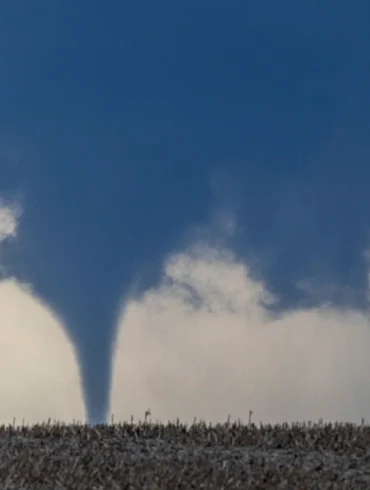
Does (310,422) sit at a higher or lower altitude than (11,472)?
higher

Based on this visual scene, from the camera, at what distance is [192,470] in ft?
35.6

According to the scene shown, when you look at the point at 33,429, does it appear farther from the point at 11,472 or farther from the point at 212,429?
the point at 11,472

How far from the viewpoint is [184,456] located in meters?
11.8

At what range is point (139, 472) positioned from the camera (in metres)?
10.7

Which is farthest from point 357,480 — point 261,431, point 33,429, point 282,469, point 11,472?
point 33,429

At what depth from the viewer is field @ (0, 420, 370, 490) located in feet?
34.0

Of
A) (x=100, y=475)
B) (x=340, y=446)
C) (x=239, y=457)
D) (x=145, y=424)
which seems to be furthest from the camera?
(x=145, y=424)

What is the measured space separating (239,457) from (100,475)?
6.79 ft

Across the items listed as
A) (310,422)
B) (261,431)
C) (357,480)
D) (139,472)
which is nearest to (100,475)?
(139,472)

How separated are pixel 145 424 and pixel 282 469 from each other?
3273 mm

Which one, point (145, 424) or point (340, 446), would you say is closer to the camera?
point (340, 446)

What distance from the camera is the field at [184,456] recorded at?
10352 millimetres

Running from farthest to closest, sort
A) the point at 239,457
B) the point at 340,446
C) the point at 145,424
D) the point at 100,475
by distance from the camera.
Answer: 1. the point at 145,424
2. the point at 340,446
3. the point at 239,457
4. the point at 100,475

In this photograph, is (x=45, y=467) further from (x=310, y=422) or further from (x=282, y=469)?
(x=310, y=422)
